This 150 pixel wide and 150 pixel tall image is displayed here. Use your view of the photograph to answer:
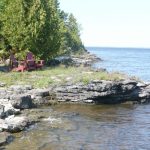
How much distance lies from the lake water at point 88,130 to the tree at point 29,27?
14.3 m

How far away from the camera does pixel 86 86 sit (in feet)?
107

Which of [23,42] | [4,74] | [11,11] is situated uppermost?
[11,11]

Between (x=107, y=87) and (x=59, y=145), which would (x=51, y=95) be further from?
(x=59, y=145)

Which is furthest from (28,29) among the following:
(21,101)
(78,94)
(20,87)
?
(21,101)

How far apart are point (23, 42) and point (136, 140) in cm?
2372

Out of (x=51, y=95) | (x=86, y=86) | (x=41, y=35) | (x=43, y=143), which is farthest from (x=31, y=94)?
(x=41, y=35)

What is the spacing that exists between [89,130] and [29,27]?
21.2 m

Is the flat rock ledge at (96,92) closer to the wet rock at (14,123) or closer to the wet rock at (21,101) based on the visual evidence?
the wet rock at (21,101)

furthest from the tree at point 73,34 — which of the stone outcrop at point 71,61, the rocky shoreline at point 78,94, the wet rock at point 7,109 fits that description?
the wet rock at point 7,109

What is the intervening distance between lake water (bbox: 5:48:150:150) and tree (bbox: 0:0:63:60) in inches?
561

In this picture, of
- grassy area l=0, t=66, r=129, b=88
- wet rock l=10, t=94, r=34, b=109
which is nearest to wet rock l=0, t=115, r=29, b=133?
wet rock l=10, t=94, r=34, b=109

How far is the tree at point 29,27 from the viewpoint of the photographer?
4342 centimetres

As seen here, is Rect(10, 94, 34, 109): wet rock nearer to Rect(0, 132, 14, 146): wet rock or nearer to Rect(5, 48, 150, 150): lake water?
Rect(5, 48, 150, 150): lake water

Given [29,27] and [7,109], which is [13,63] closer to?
[29,27]
